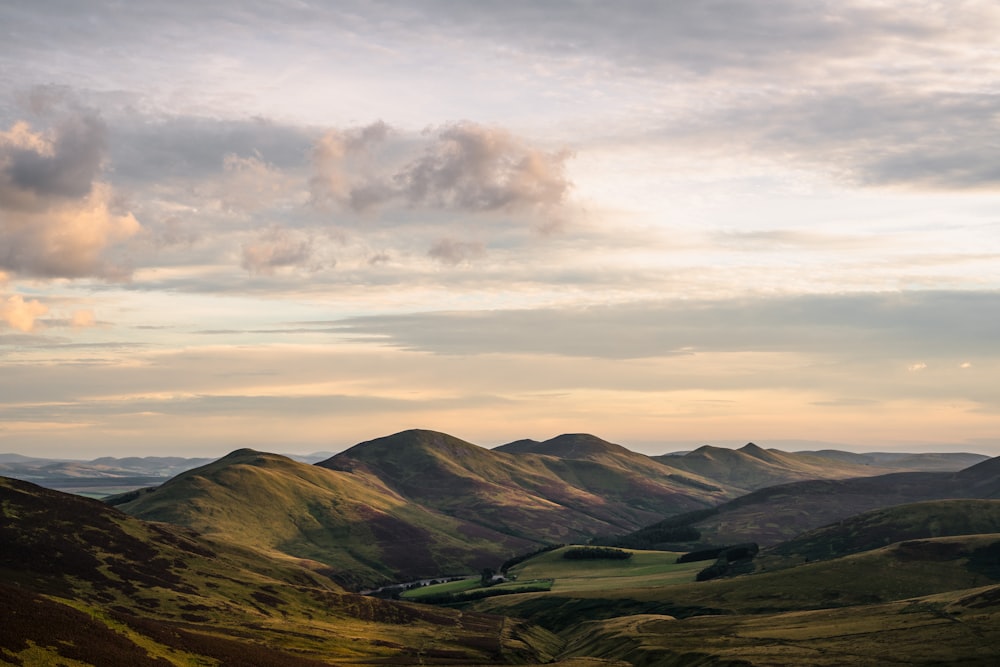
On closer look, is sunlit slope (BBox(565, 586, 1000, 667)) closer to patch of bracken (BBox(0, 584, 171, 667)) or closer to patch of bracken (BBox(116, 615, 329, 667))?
patch of bracken (BBox(116, 615, 329, 667))

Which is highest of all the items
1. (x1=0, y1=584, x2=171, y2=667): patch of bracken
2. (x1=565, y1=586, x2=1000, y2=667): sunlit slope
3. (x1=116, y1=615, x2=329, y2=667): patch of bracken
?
(x1=0, y1=584, x2=171, y2=667): patch of bracken

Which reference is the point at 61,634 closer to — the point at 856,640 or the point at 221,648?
the point at 221,648

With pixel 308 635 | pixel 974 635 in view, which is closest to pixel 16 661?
pixel 308 635

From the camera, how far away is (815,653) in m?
159

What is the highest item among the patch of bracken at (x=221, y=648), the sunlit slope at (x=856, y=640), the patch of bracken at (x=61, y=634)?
the patch of bracken at (x=61, y=634)

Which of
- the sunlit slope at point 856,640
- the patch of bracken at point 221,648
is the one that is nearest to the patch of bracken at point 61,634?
the patch of bracken at point 221,648

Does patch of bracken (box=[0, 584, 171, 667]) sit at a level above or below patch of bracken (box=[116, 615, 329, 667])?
above

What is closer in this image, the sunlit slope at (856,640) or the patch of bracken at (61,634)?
the patch of bracken at (61,634)

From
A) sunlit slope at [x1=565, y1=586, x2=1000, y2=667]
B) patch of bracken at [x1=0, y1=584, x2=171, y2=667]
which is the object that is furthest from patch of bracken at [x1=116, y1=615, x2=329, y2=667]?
sunlit slope at [x1=565, y1=586, x2=1000, y2=667]

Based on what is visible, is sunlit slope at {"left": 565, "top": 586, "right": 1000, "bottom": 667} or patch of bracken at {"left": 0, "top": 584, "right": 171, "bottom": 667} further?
sunlit slope at {"left": 565, "top": 586, "right": 1000, "bottom": 667}

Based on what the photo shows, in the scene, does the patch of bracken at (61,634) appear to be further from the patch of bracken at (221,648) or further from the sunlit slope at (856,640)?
the sunlit slope at (856,640)

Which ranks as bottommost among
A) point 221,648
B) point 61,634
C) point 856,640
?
point 856,640

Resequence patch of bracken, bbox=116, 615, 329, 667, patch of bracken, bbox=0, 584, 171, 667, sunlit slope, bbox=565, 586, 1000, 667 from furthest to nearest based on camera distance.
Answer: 1. sunlit slope, bbox=565, 586, 1000, 667
2. patch of bracken, bbox=116, 615, 329, 667
3. patch of bracken, bbox=0, 584, 171, 667

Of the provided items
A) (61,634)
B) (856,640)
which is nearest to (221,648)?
(61,634)
